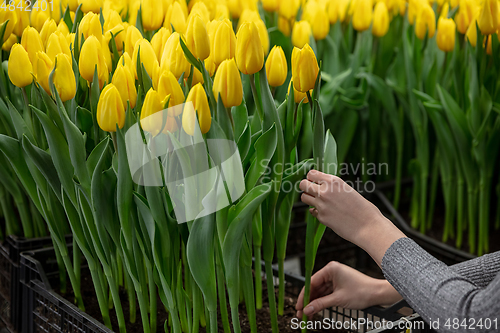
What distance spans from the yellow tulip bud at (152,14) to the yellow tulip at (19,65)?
0.87 feet

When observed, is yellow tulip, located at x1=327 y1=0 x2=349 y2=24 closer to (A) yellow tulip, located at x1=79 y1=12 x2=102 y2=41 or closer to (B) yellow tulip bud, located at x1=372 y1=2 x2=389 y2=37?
(B) yellow tulip bud, located at x1=372 y1=2 x2=389 y2=37

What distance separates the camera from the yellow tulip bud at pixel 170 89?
62 centimetres

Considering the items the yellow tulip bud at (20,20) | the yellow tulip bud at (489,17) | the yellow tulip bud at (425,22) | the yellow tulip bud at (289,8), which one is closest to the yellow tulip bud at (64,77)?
the yellow tulip bud at (20,20)

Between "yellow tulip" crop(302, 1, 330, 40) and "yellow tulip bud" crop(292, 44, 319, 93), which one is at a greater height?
"yellow tulip" crop(302, 1, 330, 40)

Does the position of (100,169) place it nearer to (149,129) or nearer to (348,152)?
(149,129)

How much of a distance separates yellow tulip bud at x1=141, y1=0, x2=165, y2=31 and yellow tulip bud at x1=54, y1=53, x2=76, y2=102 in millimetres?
270

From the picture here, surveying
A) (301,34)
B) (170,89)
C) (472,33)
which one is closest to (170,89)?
(170,89)

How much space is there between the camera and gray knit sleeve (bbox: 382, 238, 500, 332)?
58 centimetres

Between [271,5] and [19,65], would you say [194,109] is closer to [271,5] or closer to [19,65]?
[19,65]

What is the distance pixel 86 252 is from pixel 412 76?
1038 millimetres

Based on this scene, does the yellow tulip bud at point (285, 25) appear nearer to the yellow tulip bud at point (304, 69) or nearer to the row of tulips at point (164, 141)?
the row of tulips at point (164, 141)

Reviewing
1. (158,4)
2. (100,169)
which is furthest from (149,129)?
(158,4)

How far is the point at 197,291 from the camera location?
78 cm

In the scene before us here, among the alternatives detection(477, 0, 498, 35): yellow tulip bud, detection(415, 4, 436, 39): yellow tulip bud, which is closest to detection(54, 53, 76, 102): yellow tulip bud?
detection(477, 0, 498, 35): yellow tulip bud
